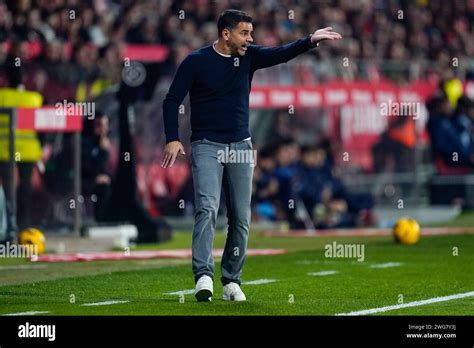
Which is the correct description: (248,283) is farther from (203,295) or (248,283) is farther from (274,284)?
(203,295)

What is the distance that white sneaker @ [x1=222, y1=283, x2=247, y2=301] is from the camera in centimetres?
1249

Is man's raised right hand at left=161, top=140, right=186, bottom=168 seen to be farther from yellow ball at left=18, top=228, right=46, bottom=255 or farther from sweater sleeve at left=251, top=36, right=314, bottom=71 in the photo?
yellow ball at left=18, top=228, right=46, bottom=255

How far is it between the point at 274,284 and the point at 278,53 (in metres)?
2.65

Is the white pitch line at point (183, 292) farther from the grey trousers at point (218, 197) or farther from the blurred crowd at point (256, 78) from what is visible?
the blurred crowd at point (256, 78)

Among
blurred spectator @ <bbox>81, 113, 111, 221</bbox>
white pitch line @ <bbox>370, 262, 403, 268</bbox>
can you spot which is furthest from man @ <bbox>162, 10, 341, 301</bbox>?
blurred spectator @ <bbox>81, 113, 111, 221</bbox>

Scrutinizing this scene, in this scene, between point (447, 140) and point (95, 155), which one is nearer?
point (95, 155)

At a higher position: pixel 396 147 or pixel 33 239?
pixel 396 147

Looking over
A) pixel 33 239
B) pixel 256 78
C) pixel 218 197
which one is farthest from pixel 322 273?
pixel 256 78

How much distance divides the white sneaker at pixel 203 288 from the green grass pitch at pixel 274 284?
0.28 ft

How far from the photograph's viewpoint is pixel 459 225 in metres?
24.4

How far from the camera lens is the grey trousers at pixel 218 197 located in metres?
12.4

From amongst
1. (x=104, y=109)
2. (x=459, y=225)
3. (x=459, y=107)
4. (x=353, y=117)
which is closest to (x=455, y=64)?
(x=459, y=107)

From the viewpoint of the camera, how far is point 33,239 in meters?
18.1

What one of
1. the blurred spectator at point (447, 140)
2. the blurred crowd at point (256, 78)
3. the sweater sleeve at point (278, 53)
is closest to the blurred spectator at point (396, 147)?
the blurred crowd at point (256, 78)
